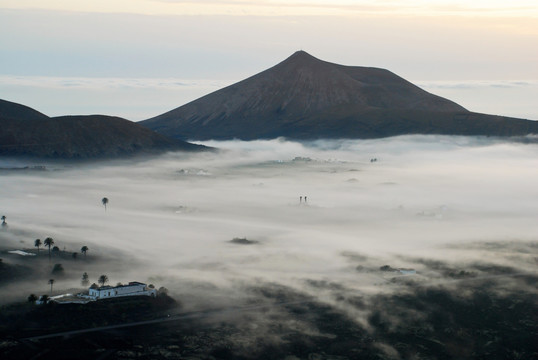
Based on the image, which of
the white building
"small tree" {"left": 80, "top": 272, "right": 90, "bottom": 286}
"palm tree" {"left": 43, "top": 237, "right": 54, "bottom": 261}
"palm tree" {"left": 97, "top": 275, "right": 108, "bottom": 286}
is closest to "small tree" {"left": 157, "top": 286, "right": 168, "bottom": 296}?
the white building

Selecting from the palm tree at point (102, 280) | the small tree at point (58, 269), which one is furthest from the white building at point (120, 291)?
the small tree at point (58, 269)

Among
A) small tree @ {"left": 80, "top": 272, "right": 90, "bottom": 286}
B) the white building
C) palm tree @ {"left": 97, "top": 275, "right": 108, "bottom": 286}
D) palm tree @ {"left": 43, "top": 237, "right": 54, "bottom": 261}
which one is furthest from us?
palm tree @ {"left": 43, "top": 237, "right": 54, "bottom": 261}

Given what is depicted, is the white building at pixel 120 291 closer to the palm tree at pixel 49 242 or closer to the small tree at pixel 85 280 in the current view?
the small tree at pixel 85 280

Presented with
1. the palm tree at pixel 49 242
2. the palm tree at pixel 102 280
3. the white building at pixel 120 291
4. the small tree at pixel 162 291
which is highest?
the palm tree at pixel 49 242

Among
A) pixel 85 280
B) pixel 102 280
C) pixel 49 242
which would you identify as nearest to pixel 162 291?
pixel 102 280

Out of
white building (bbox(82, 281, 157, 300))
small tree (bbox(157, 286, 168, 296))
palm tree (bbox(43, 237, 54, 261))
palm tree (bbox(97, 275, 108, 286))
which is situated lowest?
small tree (bbox(157, 286, 168, 296))

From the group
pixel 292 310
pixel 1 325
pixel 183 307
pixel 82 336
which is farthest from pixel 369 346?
pixel 1 325

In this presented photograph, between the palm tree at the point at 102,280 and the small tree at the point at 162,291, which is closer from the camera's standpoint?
the small tree at the point at 162,291

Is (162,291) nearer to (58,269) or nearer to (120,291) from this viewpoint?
(120,291)

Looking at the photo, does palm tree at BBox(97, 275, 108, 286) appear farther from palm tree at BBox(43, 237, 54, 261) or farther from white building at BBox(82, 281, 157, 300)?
palm tree at BBox(43, 237, 54, 261)
